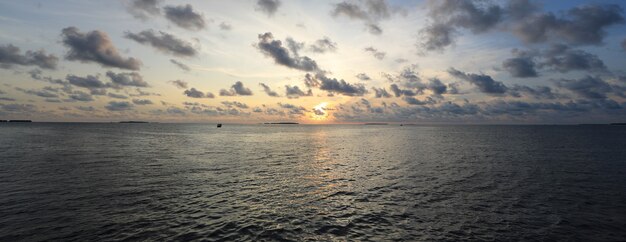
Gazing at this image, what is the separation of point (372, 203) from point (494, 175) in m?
25.5

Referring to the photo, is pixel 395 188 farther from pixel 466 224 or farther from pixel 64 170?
pixel 64 170

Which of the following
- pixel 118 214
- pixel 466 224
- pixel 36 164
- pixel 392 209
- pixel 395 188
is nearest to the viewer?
pixel 466 224

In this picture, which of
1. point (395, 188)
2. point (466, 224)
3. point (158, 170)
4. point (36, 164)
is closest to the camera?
point (466, 224)

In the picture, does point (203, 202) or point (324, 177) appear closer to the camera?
point (203, 202)

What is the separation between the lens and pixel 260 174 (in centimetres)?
4462

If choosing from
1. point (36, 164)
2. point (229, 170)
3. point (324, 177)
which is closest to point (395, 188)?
point (324, 177)

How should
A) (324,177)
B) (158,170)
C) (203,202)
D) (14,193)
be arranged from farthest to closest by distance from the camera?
1. (158,170)
2. (324,177)
3. (14,193)
4. (203,202)

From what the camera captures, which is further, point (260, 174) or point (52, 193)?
point (260, 174)

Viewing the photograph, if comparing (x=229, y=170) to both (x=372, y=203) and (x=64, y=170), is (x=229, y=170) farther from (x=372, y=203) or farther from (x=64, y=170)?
(x=372, y=203)

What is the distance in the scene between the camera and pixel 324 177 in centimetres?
4341

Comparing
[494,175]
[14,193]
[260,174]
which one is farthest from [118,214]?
[494,175]

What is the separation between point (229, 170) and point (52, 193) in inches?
846

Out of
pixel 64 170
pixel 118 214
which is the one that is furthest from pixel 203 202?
pixel 64 170

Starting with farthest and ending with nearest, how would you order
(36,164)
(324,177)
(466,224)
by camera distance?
1. (36,164)
2. (324,177)
3. (466,224)
